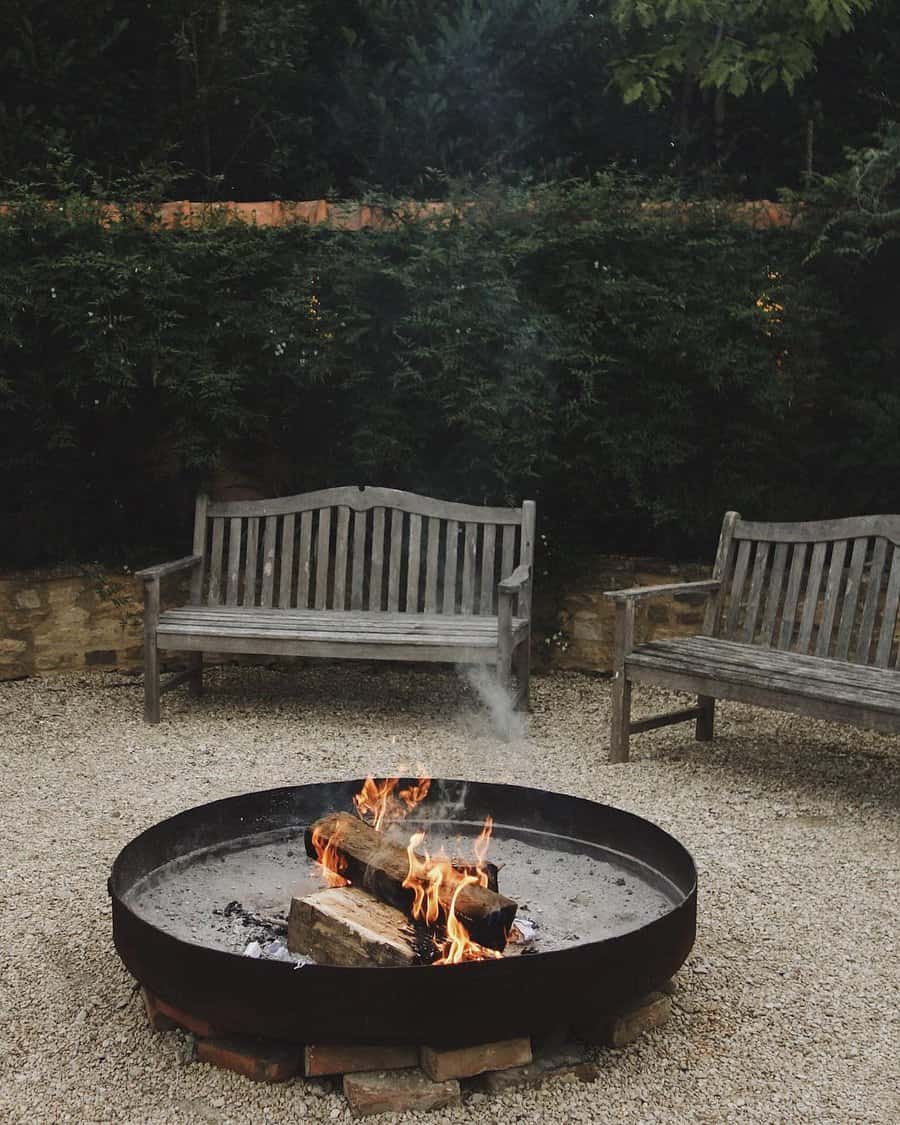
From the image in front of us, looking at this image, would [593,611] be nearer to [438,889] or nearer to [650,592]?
[650,592]

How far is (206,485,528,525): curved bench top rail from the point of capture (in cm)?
632

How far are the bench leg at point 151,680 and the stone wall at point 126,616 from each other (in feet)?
3.03

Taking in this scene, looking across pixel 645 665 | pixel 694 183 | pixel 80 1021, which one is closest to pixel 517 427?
pixel 645 665

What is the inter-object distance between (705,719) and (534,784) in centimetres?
112

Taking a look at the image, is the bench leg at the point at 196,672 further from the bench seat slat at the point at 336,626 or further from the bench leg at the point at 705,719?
the bench leg at the point at 705,719

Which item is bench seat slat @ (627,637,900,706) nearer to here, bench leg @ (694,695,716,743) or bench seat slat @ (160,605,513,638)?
bench leg @ (694,695,716,743)

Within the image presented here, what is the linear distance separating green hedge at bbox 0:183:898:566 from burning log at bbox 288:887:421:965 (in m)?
3.88

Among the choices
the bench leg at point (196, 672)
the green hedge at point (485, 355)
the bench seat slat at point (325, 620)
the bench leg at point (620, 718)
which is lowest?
the bench leg at point (196, 672)

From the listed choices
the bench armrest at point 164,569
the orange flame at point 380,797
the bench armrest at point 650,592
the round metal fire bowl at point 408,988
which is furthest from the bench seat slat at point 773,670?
the bench armrest at point 164,569

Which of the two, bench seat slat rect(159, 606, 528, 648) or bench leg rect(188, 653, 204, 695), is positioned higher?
bench seat slat rect(159, 606, 528, 648)

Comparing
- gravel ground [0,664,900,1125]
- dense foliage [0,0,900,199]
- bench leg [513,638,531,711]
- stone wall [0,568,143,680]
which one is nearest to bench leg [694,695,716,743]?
gravel ground [0,664,900,1125]

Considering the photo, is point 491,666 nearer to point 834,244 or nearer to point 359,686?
point 359,686

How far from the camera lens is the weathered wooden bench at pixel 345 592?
573 centimetres

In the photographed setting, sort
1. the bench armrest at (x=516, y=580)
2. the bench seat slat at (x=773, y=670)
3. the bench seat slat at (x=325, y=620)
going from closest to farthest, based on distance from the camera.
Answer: the bench seat slat at (x=773, y=670), the bench armrest at (x=516, y=580), the bench seat slat at (x=325, y=620)
